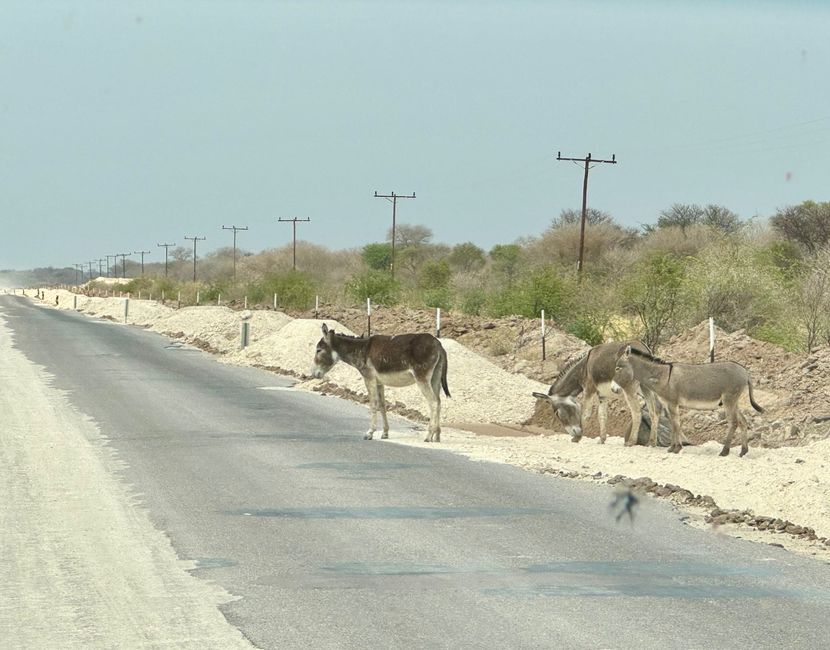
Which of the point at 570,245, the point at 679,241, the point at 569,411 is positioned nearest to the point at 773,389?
the point at 569,411

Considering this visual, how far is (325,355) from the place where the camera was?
2177cm

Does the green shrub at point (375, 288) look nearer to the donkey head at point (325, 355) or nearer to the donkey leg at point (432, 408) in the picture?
the donkey head at point (325, 355)

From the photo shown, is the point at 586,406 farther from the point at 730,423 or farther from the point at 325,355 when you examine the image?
the point at 325,355

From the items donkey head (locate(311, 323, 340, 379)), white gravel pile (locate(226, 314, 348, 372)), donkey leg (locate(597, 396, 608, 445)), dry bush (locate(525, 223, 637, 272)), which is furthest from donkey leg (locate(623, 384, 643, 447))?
dry bush (locate(525, 223, 637, 272))

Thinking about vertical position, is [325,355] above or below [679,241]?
below

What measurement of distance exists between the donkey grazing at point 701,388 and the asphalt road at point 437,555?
2631 millimetres

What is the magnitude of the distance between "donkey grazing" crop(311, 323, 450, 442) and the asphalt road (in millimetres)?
763

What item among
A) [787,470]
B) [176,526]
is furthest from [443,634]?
[787,470]

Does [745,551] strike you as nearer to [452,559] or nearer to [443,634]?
[452,559]

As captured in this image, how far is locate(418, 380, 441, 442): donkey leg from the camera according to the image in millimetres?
20172

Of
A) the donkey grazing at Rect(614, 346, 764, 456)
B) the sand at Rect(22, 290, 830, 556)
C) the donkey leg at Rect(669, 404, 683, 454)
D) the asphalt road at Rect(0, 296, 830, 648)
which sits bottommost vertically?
the asphalt road at Rect(0, 296, 830, 648)

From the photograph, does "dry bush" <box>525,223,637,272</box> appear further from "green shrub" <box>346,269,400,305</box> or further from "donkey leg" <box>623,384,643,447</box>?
"donkey leg" <box>623,384,643,447</box>

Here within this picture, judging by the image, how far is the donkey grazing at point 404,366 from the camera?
66.3 feet

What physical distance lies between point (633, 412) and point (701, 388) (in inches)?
69.8
